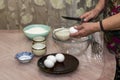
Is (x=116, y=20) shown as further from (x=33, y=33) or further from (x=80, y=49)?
(x=33, y=33)

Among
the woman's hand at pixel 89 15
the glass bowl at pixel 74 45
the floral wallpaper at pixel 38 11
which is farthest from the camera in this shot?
the floral wallpaper at pixel 38 11

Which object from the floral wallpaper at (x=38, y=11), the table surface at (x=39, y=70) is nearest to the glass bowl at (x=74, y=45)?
the table surface at (x=39, y=70)

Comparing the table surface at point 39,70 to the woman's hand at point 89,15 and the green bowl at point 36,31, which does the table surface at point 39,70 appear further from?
the woman's hand at point 89,15

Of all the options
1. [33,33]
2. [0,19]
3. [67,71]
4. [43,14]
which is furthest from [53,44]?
[0,19]

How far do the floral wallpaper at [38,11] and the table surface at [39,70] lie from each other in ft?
2.16

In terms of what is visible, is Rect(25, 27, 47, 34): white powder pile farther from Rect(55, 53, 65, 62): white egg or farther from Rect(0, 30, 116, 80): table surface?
Rect(55, 53, 65, 62): white egg

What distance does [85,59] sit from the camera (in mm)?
1476

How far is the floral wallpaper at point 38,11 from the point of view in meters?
2.24

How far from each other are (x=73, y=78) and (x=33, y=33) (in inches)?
21.3

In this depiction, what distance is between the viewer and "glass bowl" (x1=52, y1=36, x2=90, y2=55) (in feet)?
4.96

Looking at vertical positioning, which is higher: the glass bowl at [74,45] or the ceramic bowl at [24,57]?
the glass bowl at [74,45]

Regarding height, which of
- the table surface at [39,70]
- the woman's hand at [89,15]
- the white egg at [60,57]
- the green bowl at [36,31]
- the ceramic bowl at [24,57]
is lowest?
the table surface at [39,70]

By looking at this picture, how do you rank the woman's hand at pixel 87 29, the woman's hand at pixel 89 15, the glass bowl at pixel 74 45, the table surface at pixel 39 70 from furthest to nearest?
the woman's hand at pixel 89 15 → the glass bowl at pixel 74 45 → the woman's hand at pixel 87 29 → the table surface at pixel 39 70

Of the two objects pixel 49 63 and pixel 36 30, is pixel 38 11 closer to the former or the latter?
pixel 36 30
